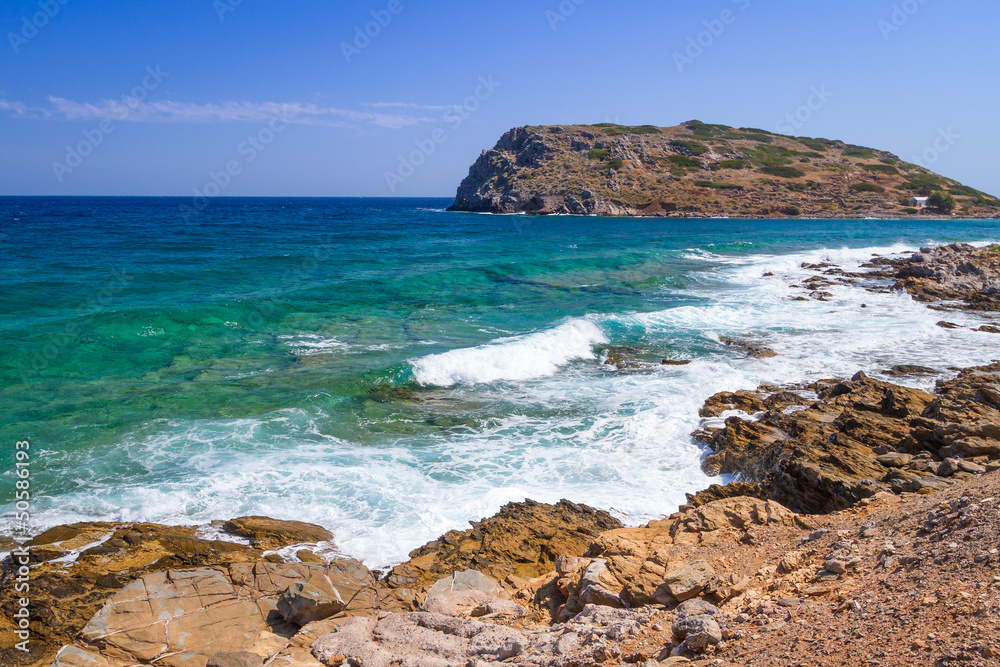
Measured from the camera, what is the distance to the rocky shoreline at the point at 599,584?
4207 mm

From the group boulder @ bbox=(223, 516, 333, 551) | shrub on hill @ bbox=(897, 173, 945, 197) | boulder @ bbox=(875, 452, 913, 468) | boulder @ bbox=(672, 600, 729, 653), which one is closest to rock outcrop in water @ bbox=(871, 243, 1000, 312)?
boulder @ bbox=(875, 452, 913, 468)

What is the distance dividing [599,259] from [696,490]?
31.0 metres

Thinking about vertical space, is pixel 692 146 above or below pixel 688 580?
above

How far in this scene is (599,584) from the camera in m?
5.46

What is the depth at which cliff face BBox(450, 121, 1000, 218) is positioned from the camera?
91375 millimetres

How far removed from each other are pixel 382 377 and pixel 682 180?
95.6 meters

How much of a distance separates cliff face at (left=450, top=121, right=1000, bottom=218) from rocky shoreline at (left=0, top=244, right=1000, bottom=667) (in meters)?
86.2

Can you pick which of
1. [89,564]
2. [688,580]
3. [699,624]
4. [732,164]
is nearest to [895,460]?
[688,580]

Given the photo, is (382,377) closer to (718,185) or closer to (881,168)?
(718,185)

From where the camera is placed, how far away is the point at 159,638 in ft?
18.5

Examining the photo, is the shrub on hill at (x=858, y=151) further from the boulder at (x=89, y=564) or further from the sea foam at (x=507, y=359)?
the boulder at (x=89, y=564)

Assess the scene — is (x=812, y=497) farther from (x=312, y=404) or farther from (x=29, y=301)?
(x=29, y=301)


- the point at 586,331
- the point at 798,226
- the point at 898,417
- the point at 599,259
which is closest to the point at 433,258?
the point at 599,259

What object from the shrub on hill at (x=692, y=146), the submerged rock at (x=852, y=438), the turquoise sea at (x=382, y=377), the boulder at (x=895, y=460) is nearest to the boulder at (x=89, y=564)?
the turquoise sea at (x=382, y=377)
